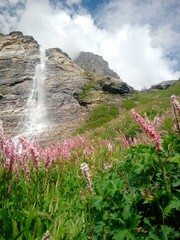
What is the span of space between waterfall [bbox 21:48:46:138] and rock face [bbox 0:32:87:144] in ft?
1.95

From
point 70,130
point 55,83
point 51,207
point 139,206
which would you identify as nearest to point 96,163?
point 51,207

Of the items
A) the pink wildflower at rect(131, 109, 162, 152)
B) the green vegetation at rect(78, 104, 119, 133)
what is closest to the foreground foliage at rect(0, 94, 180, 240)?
the pink wildflower at rect(131, 109, 162, 152)

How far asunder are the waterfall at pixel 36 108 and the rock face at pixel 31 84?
0.59m

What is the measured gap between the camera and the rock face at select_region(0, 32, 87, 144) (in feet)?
139

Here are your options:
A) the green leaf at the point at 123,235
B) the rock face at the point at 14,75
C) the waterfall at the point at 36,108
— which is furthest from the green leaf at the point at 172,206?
the rock face at the point at 14,75

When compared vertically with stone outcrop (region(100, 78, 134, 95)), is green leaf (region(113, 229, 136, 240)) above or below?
below

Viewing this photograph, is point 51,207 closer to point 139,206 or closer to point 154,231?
point 139,206

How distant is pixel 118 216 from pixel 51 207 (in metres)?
1.27

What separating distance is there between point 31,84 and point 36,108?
801cm

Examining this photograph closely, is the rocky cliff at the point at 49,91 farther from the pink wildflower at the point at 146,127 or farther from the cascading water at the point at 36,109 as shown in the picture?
the pink wildflower at the point at 146,127

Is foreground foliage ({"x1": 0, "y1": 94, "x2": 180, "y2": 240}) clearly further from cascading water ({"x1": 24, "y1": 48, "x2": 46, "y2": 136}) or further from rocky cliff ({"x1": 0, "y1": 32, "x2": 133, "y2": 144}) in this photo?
cascading water ({"x1": 24, "y1": 48, "x2": 46, "y2": 136})

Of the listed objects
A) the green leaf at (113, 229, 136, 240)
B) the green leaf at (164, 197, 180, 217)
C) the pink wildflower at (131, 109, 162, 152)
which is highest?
the pink wildflower at (131, 109, 162, 152)

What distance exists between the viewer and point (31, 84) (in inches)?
2110

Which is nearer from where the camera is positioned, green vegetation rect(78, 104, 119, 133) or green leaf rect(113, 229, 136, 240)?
green leaf rect(113, 229, 136, 240)
